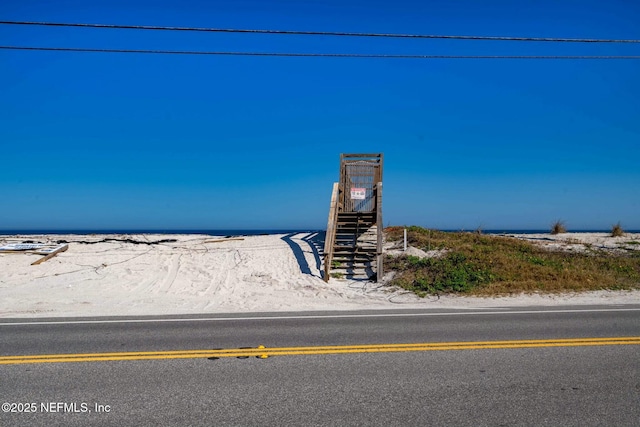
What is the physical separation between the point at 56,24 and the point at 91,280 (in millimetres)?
7625

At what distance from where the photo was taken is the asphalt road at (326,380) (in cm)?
455

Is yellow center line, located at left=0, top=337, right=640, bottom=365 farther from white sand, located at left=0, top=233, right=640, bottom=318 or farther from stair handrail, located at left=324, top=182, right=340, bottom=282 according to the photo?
stair handrail, located at left=324, top=182, right=340, bottom=282

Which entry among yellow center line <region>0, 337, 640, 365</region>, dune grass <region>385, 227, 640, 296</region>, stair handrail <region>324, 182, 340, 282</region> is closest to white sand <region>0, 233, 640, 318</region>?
stair handrail <region>324, 182, 340, 282</region>

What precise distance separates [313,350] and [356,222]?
42.7 ft

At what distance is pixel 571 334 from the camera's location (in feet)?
25.3

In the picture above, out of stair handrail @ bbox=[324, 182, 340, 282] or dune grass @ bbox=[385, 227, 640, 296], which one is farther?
stair handrail @ bbox=[324, 182, 340, 282]

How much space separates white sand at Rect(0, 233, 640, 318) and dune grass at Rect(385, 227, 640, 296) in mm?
671

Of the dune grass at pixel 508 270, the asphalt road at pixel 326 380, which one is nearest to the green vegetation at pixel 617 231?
the dune grass at pixel 508 270

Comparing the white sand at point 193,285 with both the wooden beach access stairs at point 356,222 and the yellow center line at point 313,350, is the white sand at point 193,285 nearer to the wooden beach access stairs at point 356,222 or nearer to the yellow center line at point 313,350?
the wooden beach access stairs at point 356,222

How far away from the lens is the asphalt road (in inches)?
179

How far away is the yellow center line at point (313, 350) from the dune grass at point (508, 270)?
19.0 feet

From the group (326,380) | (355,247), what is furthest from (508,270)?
(326,380)

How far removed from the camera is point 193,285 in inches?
570

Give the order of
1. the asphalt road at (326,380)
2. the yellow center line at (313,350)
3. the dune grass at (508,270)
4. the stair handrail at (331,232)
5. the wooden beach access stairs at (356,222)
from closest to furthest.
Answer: the asphalt road at (326,380)
the yellow center line at (313,350)
the dune grass at (508,270)
the stair handrail at (331,232)
the wooden beach access stairs at (356,222)
